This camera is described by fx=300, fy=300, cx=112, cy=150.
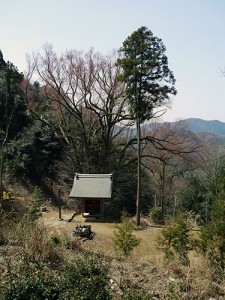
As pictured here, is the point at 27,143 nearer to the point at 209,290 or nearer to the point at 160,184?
the point at 160,184

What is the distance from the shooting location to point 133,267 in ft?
20.6

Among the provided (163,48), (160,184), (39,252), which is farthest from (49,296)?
(160,184)

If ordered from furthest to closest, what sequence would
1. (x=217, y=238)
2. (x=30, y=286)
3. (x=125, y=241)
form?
(x=125, y=241)
(x=217, y=238)
(x=30, y=286)

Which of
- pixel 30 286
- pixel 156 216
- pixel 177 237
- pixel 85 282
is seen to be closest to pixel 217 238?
pixel 177 237

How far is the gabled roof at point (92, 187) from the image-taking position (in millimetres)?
18000

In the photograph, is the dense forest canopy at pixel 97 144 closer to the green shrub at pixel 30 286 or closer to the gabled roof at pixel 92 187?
the gabled roof at pixel 92 187

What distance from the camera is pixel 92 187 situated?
18453mm

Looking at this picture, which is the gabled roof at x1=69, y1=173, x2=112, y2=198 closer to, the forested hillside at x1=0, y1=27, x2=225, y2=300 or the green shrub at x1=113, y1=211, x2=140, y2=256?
the forested hillside at x1=0, y1=27, x2=225, y2=300

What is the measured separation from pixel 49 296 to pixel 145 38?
13.8 meters

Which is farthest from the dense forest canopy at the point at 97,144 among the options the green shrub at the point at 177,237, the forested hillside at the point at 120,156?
the green shrub at the point at 177,237

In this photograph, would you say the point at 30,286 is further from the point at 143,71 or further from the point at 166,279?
the point at 143,71

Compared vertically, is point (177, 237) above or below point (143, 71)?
below

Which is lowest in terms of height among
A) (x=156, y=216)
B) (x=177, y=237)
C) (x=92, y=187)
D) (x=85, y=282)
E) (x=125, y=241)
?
(x=156, y=216)

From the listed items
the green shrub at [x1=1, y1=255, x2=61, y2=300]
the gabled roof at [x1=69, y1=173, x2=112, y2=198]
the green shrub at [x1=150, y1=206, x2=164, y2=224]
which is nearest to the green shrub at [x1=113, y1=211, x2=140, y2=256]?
the green shrub at [x1=1, y1=255, x2=61, y2=300]
